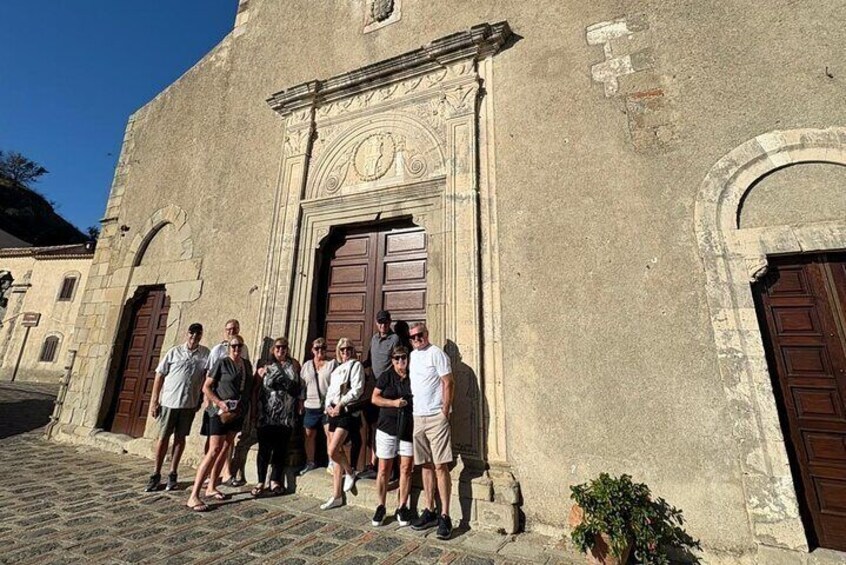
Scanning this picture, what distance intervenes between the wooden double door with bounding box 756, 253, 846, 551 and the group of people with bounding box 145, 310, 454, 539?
2508 millimetres

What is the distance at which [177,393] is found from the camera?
421 cm

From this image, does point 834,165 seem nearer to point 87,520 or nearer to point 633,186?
point 633,186

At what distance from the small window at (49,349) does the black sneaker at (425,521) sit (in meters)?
22.3

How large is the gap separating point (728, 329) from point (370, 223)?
3743mm

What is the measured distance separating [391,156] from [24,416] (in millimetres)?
9711

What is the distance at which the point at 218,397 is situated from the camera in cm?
387

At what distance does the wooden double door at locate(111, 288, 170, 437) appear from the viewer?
5953 mm

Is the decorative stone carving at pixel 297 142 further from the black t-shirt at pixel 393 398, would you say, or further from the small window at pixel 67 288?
the small window at pixel 67 288

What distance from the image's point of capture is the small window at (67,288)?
1848cm

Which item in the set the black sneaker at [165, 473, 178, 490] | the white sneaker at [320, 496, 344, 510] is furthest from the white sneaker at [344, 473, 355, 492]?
the black sneaker at [165, 473, 178, 490]

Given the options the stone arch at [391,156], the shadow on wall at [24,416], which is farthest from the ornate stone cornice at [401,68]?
the shadow on wall at [24,416]

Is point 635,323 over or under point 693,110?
under

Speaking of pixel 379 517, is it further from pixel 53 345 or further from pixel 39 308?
pixel 39 308

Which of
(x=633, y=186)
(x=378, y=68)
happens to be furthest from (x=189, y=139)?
(x=633, y=186)
